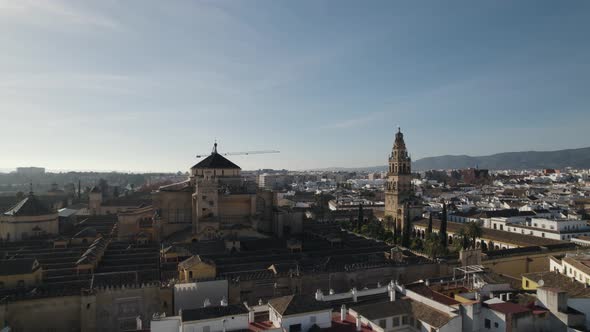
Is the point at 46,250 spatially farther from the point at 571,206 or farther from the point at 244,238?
the point at 571,206

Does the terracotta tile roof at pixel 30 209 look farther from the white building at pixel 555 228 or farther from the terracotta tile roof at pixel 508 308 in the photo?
the white building at pixel 555 228

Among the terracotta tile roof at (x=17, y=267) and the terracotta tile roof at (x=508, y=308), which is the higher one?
the terracotta tile roof at (x=17, y=267)

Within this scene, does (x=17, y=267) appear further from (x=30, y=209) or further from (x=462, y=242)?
(x=462, y=242)

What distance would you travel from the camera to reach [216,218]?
95.9 ft

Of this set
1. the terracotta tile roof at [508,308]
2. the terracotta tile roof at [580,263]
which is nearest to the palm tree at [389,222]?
the terracotta tile roof at [580,263]

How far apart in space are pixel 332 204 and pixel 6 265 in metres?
58.6

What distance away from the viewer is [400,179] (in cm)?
4647

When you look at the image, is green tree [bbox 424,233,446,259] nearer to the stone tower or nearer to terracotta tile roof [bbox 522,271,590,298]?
terracotta tile roof [bbox 522,271,590,298]

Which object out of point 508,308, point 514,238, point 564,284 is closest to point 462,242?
point 514,238

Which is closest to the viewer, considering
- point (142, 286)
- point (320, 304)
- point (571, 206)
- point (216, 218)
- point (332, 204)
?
point (320, 304)

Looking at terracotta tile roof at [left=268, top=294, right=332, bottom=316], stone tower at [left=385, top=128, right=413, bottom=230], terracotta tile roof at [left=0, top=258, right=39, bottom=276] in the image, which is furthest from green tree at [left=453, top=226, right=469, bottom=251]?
terracotta tile roof at [left=0, top=258, right=39, bottom=276]

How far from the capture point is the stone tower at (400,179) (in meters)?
46.4

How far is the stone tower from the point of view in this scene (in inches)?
1827

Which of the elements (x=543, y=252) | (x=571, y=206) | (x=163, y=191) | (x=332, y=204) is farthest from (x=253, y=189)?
(x=571, y=206)
